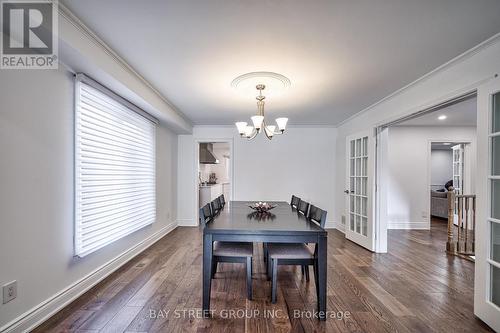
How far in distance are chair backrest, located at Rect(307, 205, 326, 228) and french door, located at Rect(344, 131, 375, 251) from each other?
179cm

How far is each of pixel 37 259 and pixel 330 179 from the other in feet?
16.1

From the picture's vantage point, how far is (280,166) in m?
5.21

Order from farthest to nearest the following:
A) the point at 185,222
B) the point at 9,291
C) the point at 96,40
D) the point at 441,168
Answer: the point at 441,168 < the point at 185,222 < the point at 96,40 < the point at 9,291

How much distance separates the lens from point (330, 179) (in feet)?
17.1

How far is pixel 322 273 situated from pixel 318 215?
0.52 meters

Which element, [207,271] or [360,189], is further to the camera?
Answer: [360,189]

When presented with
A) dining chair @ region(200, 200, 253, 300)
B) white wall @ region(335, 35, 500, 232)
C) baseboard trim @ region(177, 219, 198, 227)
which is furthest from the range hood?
dining chair @ region(200, 200, 253, 300)

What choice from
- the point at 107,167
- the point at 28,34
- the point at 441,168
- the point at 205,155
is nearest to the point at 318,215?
the point at 107,167

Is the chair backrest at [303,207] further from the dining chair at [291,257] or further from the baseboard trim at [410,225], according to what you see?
the baseboard trim at [410,225]

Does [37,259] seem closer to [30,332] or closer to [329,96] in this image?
[30,332]

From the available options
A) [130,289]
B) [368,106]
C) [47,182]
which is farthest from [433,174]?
[47,182]

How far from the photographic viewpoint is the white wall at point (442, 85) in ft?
6.22

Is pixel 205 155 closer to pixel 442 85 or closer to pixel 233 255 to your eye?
pixel 233 255

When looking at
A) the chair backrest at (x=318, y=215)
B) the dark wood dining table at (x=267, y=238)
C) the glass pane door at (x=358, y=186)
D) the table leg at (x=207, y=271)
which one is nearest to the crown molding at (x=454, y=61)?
the glass pane door at (x=358, y=186)
